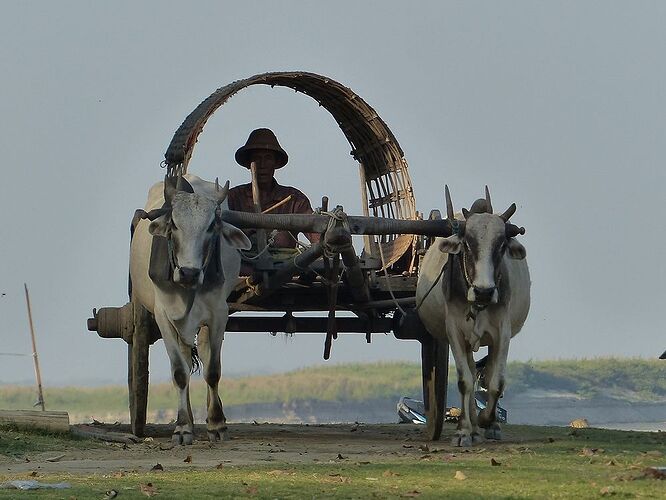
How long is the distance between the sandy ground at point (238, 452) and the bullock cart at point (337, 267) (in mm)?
707

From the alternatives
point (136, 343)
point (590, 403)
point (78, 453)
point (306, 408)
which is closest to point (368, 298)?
point (136, 343)

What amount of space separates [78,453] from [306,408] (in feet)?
49.9

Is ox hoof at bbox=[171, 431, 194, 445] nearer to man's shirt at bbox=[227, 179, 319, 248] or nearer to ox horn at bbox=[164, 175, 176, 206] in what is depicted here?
ox horn at bbox=[164, 175, 176, 206]

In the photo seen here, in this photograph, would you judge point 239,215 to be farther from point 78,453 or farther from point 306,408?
point 306,408

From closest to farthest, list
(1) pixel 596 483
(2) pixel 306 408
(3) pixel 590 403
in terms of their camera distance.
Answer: (1) pixel 596 483
(2) pixel 306 408
(3) pixel 590 403

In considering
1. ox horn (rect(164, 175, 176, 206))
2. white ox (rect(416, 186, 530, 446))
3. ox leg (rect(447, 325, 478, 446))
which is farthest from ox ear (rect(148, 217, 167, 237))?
ox leg (rect(447, 325, 478, 446))

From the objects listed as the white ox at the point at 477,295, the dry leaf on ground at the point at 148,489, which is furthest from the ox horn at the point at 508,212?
the dry leaf on ground at the point at 148,489

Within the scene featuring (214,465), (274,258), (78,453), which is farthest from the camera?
(274,258)

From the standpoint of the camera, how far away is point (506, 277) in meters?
12.7

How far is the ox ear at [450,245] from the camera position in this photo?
40.8 ft

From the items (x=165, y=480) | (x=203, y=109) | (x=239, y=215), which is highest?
(x=203, y=109)

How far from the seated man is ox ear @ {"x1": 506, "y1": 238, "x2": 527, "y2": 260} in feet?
8.99

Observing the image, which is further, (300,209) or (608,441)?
(300,209)

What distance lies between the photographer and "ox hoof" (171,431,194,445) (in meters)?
12.6
